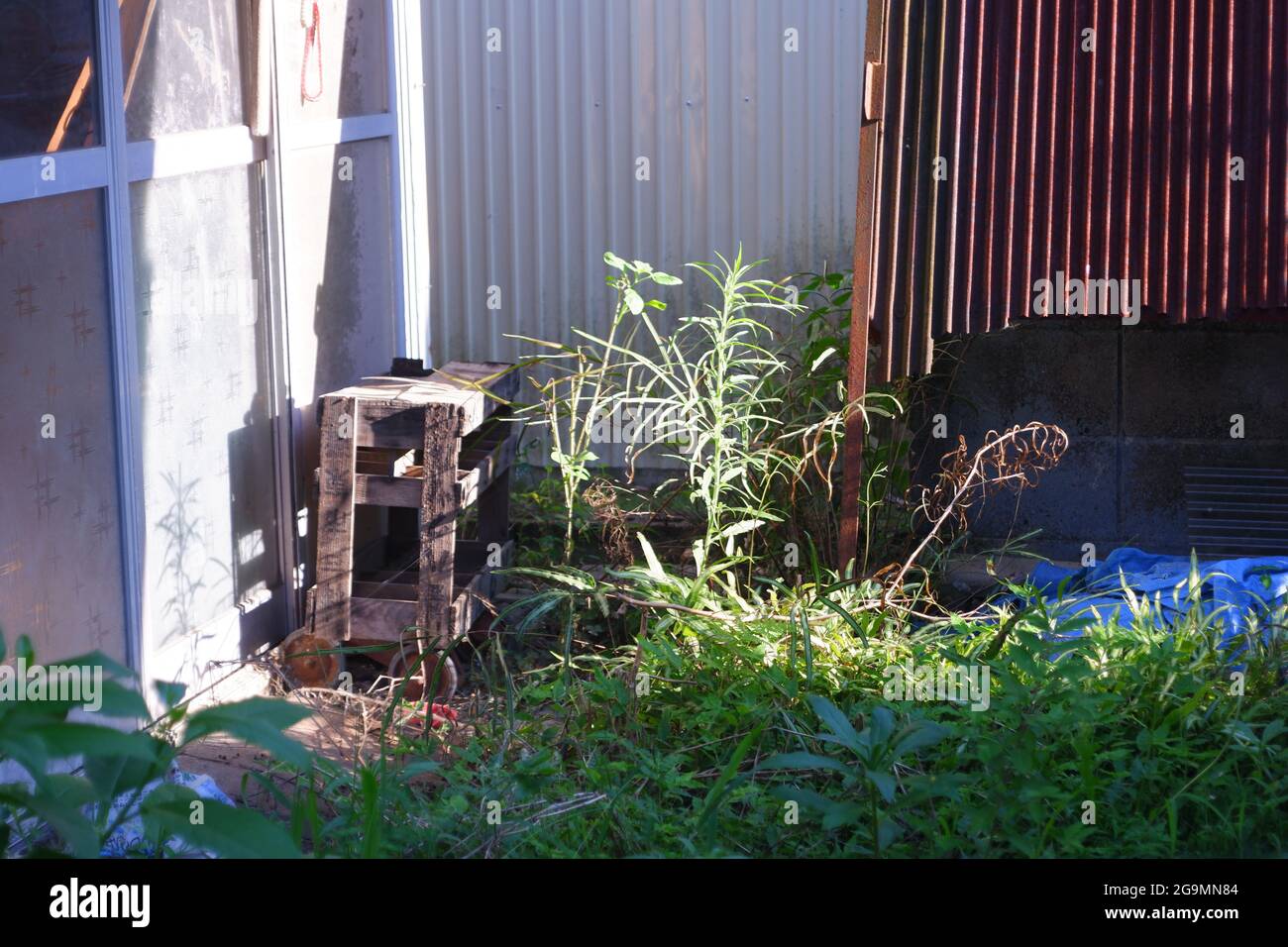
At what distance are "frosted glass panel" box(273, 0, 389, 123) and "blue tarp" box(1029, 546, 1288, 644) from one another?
3472 millimetres

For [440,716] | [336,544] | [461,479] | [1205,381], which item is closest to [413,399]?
[461,479]

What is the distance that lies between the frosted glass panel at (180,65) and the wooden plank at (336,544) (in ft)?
3.88

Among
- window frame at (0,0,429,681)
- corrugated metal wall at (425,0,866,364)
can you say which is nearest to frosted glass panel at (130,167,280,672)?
window frame at (0,0,429,681)

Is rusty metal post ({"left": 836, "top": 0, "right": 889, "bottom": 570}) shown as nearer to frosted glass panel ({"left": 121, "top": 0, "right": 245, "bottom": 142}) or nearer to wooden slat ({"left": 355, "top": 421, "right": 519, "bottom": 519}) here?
wooden slat ({"left": 355, "top": 421, "right": 519, "bottom": 519})

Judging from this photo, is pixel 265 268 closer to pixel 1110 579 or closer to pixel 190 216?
pixel 190 216

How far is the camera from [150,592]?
4.50 metres

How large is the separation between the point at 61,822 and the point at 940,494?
4.46 metres

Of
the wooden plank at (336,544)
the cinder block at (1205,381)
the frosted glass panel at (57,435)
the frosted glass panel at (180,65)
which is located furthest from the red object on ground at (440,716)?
the cinder block at (1205,381)

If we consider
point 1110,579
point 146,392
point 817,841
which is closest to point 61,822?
point 817,841

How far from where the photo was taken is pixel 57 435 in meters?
3.98

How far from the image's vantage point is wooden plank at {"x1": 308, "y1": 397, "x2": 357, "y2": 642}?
16.6 feet

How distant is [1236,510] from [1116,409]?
62 centimetres

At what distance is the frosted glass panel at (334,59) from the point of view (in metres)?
5.42

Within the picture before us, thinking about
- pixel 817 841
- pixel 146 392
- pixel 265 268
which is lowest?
pixel 817 841
